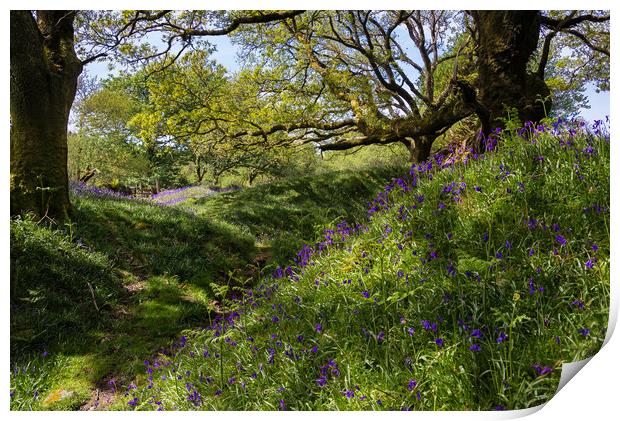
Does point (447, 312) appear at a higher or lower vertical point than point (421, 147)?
lower

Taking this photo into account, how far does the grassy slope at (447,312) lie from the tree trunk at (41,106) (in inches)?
90.4

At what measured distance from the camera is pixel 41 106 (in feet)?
13.2

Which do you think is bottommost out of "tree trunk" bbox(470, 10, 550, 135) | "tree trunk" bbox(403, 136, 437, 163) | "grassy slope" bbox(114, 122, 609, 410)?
"grassy slope" bbox(114, 122, 609, 410)

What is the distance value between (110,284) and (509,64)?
5.07m

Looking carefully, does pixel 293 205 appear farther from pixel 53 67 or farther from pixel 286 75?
pixel 53 67

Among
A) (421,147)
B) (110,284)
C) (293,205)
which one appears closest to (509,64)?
(421,147)

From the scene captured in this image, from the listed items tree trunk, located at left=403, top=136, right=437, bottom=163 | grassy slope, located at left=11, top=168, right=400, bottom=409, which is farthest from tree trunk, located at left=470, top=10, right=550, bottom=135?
tree trunk, located at left=403, top=136, right=437, bottom=163

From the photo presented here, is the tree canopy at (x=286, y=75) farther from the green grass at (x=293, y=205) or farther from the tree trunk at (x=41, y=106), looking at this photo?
the green grass at (x=293, y=205)

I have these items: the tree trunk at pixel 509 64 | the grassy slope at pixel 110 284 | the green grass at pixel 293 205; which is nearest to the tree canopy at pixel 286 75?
the tree trunk at pixel 509 64

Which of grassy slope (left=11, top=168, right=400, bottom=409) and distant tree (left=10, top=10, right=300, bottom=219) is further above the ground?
distant tree (left=10, top=10, right=300, bottom=219)

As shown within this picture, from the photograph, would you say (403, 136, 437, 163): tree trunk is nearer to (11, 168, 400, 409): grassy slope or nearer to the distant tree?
(11, 168, 400, 409): grassy slope

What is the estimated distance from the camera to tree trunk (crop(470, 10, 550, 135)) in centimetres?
418

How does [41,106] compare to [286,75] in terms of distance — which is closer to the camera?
[41,106]

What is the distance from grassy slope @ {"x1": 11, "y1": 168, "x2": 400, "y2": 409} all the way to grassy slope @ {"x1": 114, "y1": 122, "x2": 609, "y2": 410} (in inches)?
20.1
